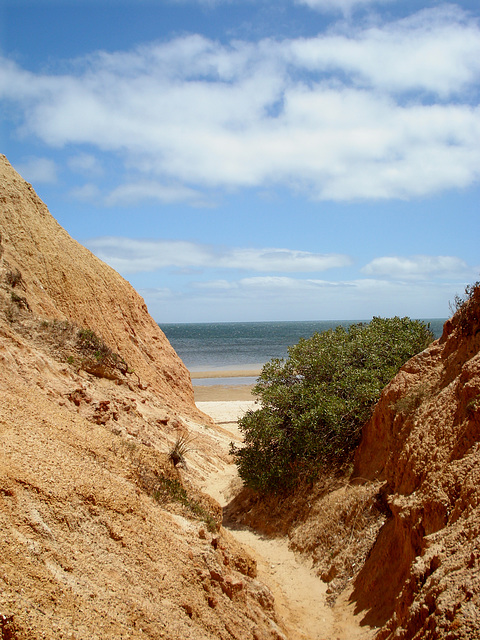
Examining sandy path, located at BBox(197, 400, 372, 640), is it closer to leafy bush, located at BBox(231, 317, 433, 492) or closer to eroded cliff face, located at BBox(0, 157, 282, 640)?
eroded cliff face, located at BBox(0, 157, 282, 640)

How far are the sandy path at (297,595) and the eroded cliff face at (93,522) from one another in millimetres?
792

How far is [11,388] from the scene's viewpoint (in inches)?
315

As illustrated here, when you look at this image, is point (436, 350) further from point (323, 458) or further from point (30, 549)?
point (30, 549)

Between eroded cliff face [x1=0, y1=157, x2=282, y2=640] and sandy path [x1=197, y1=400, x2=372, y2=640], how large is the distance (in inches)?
31.2

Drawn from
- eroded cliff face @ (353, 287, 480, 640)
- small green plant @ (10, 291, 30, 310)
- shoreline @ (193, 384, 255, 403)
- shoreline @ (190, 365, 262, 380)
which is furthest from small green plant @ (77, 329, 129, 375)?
shoreline @ (190, 365, 262, 380)

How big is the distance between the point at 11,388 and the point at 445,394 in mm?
6644

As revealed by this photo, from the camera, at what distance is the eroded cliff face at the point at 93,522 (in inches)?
175

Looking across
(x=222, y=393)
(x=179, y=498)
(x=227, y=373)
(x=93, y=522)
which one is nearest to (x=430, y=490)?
(x=179, y=498)

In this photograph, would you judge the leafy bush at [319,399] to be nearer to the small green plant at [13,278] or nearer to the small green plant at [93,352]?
the small green plant at [93,352]

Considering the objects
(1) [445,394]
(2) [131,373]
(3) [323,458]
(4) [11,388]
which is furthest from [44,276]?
(1) [445,394]

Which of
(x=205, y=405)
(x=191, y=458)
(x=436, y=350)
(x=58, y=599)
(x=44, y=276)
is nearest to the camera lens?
(x=58, y=599)

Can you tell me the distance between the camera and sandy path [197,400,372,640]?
709cm

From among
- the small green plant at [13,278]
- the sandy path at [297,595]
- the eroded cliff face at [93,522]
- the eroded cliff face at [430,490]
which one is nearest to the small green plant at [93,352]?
the eroded cliff face at [93,522]

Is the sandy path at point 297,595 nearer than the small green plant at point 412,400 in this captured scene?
Yes
